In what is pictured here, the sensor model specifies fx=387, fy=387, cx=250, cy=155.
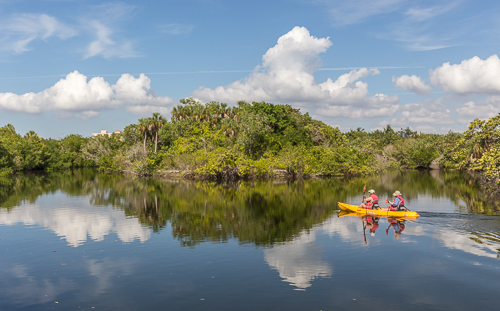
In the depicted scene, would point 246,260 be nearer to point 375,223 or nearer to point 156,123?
point 375,223

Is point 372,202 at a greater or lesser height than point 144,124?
lesser

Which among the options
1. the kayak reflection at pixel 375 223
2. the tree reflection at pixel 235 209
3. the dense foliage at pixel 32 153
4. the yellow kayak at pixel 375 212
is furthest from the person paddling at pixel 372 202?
the dense foliage at pixel 32 153

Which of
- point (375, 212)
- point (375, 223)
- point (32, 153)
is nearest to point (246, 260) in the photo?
point (375, 223)

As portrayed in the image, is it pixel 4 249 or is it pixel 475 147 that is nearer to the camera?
pixel 4 249

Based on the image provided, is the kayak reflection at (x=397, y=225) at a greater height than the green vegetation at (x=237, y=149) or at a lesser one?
lesser

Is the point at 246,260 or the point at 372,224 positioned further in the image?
the point at 372,224

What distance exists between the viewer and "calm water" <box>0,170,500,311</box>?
398 inches

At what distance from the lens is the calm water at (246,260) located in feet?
33.2

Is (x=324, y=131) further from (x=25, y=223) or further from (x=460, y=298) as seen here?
(x=460, y=298)

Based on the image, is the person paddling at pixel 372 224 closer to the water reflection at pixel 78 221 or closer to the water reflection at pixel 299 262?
the water reflection at pixel 299 262

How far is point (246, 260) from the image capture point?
13.4m

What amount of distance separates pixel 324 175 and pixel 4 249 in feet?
149

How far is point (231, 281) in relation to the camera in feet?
37.4

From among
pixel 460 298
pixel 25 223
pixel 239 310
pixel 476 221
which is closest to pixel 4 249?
pixel 25 223
